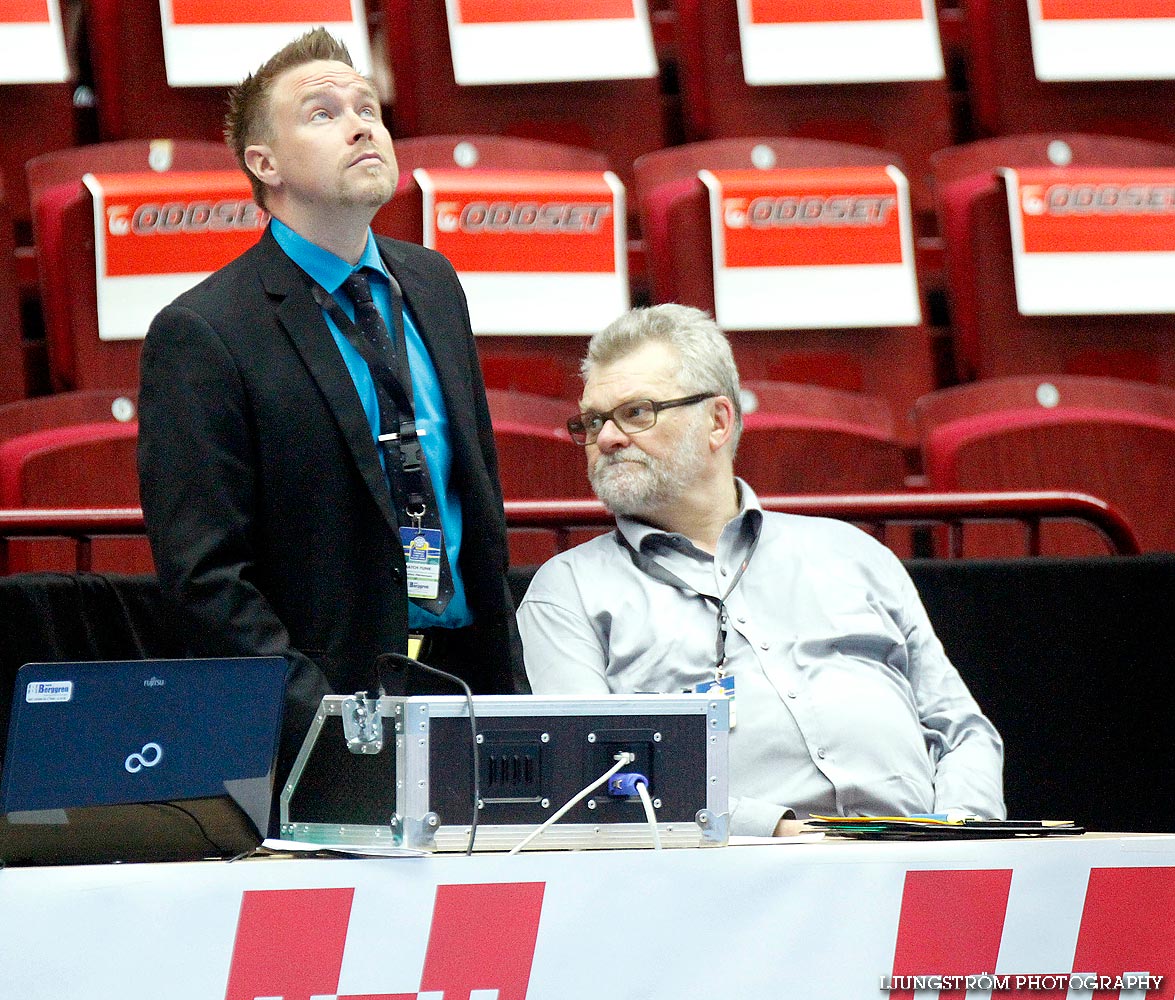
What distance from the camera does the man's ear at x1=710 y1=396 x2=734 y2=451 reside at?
64.8 inches

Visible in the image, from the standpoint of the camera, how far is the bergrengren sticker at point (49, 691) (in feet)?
3.12

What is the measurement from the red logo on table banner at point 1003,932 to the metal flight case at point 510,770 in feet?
0.46

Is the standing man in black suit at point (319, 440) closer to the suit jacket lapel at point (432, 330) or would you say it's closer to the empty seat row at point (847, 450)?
the suit jacket lapel at point (432, 330)

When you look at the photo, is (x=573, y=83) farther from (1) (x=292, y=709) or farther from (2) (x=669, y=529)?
(1) (x=292, y=709)

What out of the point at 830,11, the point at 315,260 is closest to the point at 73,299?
the point at 315,260

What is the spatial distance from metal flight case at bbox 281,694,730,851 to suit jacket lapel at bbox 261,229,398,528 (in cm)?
33

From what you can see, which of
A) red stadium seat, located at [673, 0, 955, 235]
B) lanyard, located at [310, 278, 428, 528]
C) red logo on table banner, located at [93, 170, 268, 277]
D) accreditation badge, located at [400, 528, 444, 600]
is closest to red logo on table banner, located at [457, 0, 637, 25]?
red stadium seat, located at [673, 0, 955, 235]

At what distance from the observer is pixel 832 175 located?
236 cm

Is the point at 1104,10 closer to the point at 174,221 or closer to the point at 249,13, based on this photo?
the point at 249,13

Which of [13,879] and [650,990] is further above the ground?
[13,879]

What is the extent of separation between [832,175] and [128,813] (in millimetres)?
1670

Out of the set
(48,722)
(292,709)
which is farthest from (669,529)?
(48,722)

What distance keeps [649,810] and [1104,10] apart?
2.13 metres

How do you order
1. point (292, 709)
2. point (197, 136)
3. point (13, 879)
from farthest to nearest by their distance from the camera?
point (197, 136), point (292, 709), point (13, 879)
